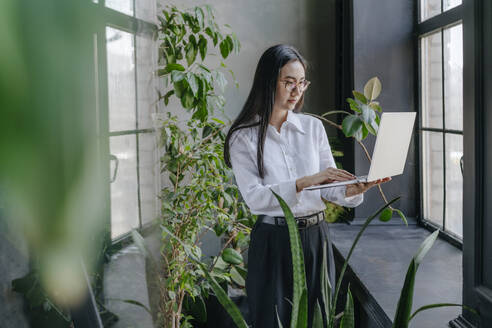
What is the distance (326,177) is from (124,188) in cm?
125

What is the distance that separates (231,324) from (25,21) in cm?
262

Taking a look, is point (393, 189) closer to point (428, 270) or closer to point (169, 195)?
point (428, 270)

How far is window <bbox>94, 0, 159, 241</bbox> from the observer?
110 mm

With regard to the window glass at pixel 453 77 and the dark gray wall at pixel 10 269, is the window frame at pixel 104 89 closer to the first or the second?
the dark gray wall at pixel 10 269

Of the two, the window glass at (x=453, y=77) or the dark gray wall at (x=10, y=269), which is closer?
the dark gray wall at (x=10, y=269)

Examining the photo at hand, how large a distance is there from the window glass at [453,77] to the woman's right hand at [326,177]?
0.99 metres

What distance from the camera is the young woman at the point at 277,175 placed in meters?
1.59

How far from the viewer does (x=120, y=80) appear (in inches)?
4.8

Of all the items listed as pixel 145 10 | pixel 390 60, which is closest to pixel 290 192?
pixel 145 10

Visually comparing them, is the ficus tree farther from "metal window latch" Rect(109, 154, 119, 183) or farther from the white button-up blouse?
"metal window latch" Rect(109, 154, 119, 183)

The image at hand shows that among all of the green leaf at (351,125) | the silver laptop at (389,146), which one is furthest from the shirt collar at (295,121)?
the silver laptop at (389,146)

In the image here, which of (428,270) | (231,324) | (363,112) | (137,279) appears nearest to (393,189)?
(428,270)

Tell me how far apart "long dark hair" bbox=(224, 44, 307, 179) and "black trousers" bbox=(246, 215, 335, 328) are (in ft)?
0.78

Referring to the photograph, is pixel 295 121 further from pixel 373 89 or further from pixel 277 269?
pixel 277 269
